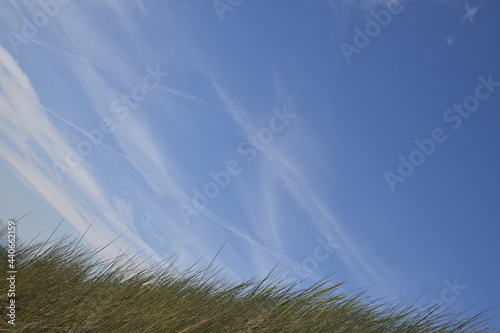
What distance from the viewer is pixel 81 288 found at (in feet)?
13.9

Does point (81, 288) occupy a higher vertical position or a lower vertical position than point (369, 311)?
lower

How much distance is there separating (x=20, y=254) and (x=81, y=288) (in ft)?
5.69

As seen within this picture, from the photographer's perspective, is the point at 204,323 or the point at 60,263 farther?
the point at 60,263

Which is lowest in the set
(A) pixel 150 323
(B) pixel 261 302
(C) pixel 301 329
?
(A) pixel 150 323

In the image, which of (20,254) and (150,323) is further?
(20,254)

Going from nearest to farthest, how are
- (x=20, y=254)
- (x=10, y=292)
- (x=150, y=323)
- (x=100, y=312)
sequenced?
(x=150, y=323) → (x=100, y=312) → (x=10, y=292) → (x=20, y=254)

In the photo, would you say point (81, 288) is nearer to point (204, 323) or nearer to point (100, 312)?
point (100, 312)

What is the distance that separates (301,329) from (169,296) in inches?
55.7

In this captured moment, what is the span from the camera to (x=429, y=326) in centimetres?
514

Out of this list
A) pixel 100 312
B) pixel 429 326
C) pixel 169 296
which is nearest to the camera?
pixel 100 312

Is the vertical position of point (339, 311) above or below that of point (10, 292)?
above

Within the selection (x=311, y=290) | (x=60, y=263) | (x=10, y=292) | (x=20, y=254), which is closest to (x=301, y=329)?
(x=311, y=290)

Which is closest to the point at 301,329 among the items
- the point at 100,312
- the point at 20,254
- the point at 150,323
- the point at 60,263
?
the point at 150,323

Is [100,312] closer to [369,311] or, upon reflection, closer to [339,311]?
[339,311]
